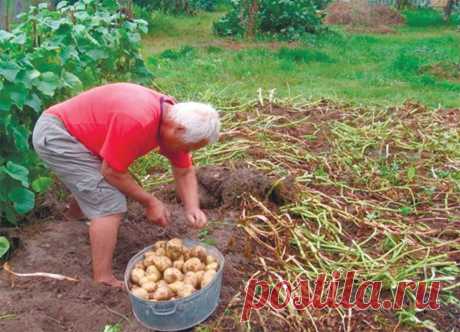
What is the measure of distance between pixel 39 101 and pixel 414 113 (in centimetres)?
373

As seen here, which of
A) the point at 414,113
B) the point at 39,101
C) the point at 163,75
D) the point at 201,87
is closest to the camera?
the point at 39,101

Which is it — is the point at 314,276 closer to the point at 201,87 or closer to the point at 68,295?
the point at 68,295

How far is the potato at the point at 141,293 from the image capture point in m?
2.42

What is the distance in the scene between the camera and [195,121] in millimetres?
2496

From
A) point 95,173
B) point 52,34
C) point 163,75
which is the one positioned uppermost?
point 52,34

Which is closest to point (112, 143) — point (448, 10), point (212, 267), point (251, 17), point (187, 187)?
point (187, 187)

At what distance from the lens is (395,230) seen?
3414 millimetres

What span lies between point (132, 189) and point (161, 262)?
36 centimetres

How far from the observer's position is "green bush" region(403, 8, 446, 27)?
43.9 feet

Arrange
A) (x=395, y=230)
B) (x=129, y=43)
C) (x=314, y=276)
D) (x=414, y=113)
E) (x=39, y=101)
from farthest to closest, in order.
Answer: (x=414, y=113), (x=129, y=43), (x=395, y=230), (x=39, y=101), (x=314, y=276)

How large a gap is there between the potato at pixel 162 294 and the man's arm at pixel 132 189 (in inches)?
15.7

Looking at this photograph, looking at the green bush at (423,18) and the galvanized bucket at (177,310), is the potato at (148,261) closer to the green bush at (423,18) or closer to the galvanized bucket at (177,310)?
the galvanized bucket at (177,310)

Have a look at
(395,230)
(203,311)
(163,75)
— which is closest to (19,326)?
(203,311)

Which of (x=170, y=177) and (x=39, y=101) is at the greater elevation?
(x=39, y=101)
